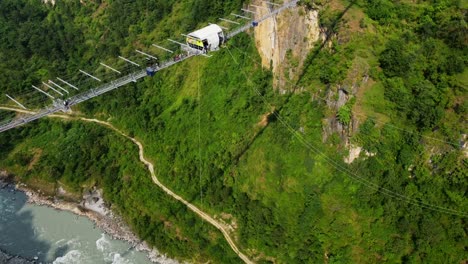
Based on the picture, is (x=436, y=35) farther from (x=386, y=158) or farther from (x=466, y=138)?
(x=386, y=158)

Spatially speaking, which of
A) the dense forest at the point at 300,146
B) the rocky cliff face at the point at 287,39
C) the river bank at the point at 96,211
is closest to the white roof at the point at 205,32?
the rocky cliff face at the point at 287,39

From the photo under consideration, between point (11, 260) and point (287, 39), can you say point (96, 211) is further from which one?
point (287, 39)

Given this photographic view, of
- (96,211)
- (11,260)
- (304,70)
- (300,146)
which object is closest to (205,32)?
(304,70)

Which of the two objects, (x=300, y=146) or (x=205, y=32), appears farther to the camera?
(x=300, y=146)

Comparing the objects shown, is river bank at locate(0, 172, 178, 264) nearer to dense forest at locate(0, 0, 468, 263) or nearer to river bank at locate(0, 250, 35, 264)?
dense forest at locate(0, 0, 468, 263)

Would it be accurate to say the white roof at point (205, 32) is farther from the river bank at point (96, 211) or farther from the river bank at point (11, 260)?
the river bank at point (11, 260)
